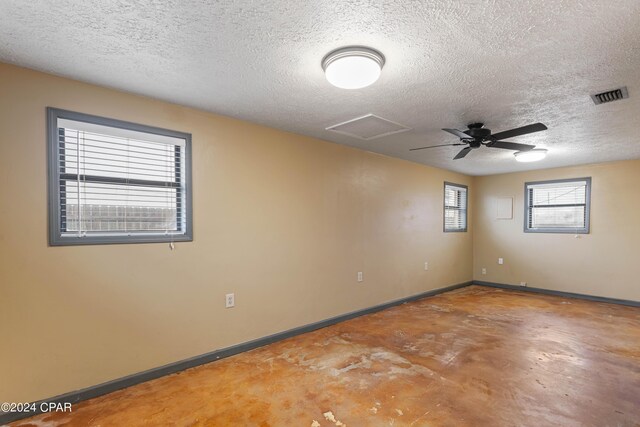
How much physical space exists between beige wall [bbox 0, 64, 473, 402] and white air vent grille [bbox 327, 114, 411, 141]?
49 cm

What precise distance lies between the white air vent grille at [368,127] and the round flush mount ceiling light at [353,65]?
1.09m

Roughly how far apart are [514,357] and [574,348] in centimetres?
78

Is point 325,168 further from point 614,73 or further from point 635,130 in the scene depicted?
point 635,130

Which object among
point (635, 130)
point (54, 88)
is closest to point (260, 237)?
point (54, 88)

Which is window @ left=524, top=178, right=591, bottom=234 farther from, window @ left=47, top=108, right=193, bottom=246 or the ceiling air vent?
window @ left=47, top=108, right=193, bottom=246

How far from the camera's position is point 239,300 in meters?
3.15

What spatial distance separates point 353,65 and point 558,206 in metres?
5.68

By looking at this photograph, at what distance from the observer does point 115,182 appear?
249cm

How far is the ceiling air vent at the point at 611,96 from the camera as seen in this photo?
2.39 metres

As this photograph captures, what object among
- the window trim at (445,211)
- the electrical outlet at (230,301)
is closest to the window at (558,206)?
the window trim at (445,211)

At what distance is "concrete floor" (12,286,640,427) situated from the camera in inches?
81.9

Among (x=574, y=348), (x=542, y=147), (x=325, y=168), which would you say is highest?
(x=542, y=147)

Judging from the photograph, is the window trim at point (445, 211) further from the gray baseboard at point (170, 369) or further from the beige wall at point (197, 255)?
the gray baseboard at point (170, 369)

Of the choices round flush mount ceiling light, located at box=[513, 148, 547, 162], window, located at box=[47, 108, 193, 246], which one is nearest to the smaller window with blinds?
round flush mount ceiling light, located at box=[513, 148, 547, 162]
